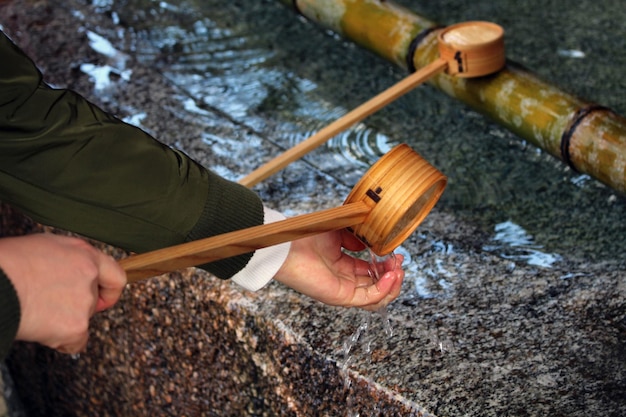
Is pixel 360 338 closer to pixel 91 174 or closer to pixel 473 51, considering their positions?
pixel 91 174

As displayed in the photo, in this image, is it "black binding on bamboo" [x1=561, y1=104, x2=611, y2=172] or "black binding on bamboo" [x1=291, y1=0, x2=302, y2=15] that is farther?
"black binding on bamboo" [x1=291, y1=0, x2=302, y2=15]

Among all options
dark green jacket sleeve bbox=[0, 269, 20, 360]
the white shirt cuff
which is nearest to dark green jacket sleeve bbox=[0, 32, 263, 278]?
the white shirt cuff

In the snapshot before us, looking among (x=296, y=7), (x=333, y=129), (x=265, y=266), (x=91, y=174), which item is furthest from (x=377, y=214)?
(x=296, y=7)

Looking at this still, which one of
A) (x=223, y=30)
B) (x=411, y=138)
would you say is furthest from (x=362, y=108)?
(x=223, y=30)

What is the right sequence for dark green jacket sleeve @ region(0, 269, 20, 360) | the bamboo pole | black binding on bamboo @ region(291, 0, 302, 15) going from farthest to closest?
1. black binding on bamboo @ region(291, 0, 302, 15)
2. the bamboo pole
3. dark green jacket sleeve @ region(0, 269, 20, 360)

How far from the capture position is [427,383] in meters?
2.01

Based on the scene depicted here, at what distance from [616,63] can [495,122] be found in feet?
2.56

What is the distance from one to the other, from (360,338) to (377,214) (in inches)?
14.9

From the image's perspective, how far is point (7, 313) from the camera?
142cm

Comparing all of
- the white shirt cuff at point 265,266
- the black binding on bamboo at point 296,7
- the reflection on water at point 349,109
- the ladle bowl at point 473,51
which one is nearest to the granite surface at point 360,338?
the reflection on water at point 349,109

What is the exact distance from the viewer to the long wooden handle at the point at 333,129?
2742 millimetres

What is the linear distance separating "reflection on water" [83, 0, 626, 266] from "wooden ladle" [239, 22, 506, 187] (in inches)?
9.2

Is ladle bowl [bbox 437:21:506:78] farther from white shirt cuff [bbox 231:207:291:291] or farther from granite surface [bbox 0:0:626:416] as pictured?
white shirt cuff [bbox 231:207:291:291]

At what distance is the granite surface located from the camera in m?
2.01
